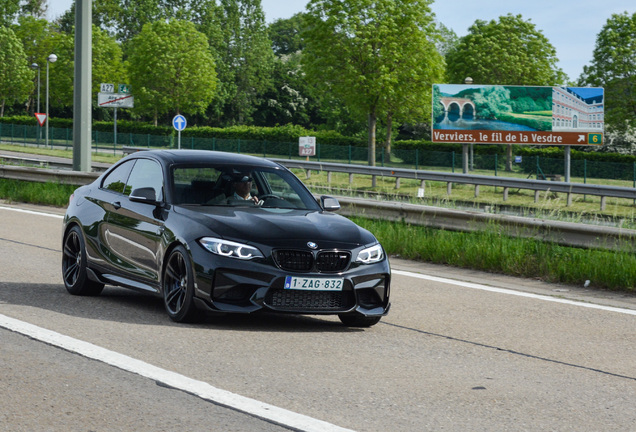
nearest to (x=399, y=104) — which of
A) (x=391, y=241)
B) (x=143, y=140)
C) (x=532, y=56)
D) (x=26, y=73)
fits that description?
(x=532, y=56)

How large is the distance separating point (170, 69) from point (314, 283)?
72611 millimetres

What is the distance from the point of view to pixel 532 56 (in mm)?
67188

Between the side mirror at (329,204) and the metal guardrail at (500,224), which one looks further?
the metal guardrail at (500,224)

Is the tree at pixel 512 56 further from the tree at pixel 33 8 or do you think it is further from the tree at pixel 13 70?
the tree at pixel 33 8

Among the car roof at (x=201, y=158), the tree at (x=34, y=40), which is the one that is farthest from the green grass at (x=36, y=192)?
the tree at (x=34, y=40)

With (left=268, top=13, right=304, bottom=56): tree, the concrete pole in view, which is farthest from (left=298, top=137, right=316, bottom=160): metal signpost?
(left=268, top=13, right=304, bottom=56): tree

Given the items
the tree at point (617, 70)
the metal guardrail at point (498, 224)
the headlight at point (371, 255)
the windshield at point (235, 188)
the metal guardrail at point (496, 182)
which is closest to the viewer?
the headlight at point (371, 255)

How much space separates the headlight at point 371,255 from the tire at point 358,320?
468 millimetres

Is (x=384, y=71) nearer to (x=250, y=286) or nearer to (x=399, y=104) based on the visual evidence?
(x=399, y=104)

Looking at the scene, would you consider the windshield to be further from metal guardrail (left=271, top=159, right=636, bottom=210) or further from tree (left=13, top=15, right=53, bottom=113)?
tree (left=13, top=15, right=53, bottom=113)

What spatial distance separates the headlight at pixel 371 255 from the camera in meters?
7.72

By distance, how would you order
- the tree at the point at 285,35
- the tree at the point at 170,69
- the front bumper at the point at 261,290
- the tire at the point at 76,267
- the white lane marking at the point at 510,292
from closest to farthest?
the front bumper at the point at 261,290, the tire at the point at 76,267, the white lane marking at the point at 510,292, the tree at the point at 170,69, the tree at the point at 285,35

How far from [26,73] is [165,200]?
269ft

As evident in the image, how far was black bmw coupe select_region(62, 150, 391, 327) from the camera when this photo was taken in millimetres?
7434
